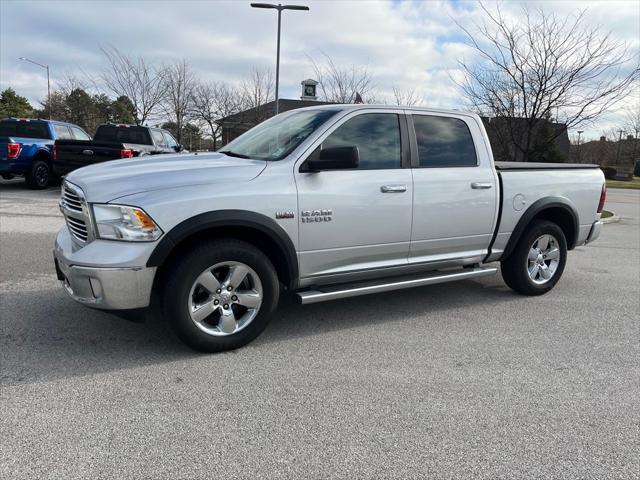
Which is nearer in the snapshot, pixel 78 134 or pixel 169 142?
pixel 169 142

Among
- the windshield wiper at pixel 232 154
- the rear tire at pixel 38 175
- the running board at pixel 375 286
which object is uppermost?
the windshield wiper at pixel 232 154

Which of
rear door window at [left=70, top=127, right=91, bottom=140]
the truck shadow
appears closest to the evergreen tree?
rear door window at [left=70, top=127, right=91, bottom=140]

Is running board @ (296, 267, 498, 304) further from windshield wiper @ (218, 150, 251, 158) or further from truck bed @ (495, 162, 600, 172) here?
windshield wiper @ (218, 150, 251, 158)

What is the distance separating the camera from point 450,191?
4.63m

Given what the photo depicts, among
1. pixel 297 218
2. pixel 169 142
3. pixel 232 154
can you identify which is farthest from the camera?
pixel 169 142

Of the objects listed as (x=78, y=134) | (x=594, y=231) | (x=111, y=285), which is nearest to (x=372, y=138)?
(x=111, y=285)

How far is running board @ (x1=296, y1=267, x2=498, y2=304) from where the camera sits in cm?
401

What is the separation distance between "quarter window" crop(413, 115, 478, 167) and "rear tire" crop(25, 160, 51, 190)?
1256 cm

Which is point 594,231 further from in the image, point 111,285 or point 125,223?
point 111,285

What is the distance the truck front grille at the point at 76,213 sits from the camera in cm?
349

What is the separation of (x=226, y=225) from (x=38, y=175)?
494 inches

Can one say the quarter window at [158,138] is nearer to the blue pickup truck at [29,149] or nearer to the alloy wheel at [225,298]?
the blue pickup truck at [29,149]

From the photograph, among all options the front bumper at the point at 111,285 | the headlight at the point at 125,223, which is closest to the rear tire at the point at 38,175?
the front bumper at the point at 111,285

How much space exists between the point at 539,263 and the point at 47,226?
7.86 meters
